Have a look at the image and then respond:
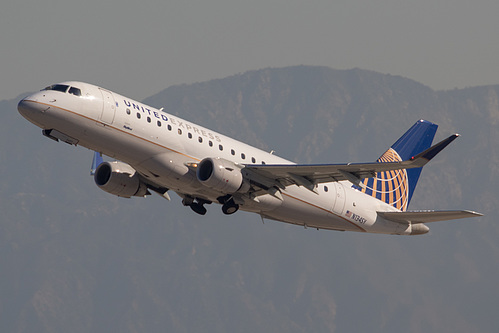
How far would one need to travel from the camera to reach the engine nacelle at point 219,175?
46.7 metres

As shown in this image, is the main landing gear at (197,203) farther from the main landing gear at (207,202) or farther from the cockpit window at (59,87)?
the cockpit window at (59,87)

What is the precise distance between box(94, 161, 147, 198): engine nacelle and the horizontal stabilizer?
49.7 feet

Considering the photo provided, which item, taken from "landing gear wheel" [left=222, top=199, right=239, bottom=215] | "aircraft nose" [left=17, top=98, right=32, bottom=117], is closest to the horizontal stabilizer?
"landing gear wheel" [left=222, top=199, right=239, bottom=215]

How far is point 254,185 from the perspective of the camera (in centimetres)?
4906

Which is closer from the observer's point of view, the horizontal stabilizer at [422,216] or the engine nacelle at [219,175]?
the engine nacelle at [219,175]

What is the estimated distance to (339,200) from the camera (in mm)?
53906

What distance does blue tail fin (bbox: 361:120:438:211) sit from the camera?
59.6 m

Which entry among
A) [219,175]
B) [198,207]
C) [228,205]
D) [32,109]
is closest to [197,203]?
[198,207]

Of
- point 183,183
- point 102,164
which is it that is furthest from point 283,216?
point 102,164

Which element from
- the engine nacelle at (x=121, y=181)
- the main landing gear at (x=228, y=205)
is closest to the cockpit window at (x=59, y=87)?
the engine nacelle at (x=121, y=181)

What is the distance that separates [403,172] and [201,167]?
791 inches

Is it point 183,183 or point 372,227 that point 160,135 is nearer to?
point 183,183

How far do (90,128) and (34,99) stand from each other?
3.10 m

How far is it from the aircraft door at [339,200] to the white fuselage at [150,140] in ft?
5.83
